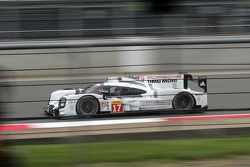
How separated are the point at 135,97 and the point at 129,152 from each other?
3470mm

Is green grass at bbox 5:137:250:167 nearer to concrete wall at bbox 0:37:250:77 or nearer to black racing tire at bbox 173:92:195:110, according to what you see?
concrete wall at bbox 0:37:250:77

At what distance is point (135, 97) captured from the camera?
7.87 meters

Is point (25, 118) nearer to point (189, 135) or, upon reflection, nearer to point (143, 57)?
point (143, 57)

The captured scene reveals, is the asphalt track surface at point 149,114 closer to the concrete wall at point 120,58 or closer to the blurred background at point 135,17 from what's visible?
the concrete wall at point 120,58

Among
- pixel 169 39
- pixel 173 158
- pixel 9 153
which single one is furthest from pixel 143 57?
pixel 9 153

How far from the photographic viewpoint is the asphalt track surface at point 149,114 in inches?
183

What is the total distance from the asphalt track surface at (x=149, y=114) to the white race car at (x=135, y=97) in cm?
11

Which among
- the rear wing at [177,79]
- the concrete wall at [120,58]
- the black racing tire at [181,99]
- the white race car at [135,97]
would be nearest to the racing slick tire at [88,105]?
the white race car at [135,97]

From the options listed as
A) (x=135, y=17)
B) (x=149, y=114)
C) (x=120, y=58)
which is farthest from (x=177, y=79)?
(x=135, y=17)

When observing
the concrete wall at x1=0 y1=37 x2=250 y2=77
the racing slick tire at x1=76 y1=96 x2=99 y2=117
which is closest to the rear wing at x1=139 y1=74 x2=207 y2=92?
the concrete wall at x1=0 y1=37 x2=250 y2=77

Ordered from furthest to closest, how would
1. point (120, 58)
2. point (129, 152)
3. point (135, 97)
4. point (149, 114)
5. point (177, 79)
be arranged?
point (135, 97) → point (149, 114) → point (177, 79) → point (120, 58) → point (129, 152)

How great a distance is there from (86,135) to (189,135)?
159 cm

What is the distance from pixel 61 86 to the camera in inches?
180

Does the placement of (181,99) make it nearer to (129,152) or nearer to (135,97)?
(129,152)
